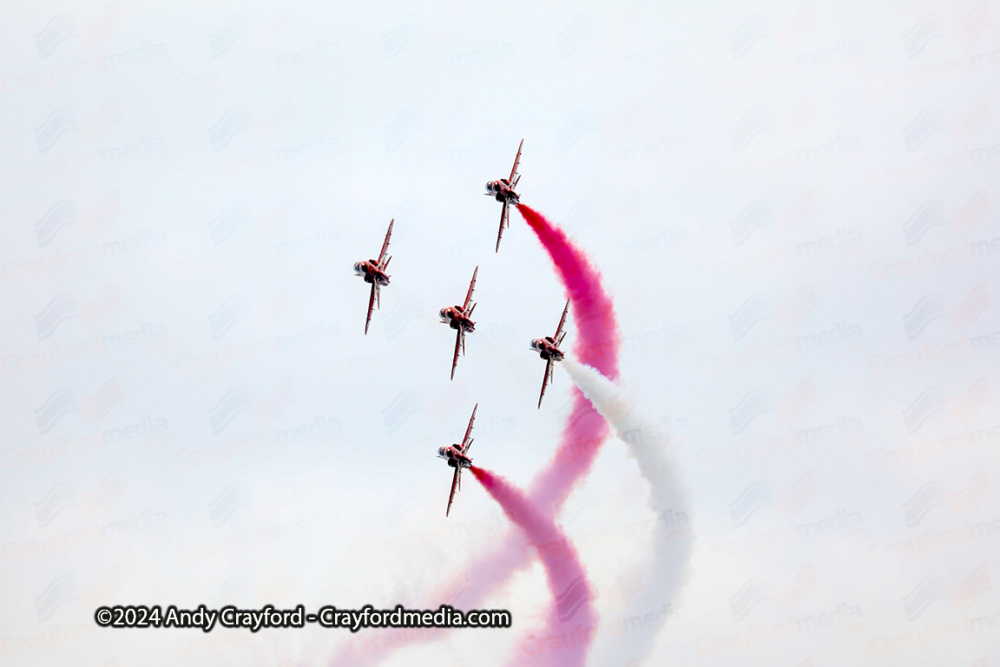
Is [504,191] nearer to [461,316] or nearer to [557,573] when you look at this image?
[461,316]

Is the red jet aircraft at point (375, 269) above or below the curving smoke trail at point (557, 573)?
above

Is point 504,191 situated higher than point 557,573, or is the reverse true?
point 504,191

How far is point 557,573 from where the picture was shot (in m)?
97.3

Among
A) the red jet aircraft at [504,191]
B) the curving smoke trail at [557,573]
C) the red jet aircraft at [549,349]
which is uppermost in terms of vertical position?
the red jet aircraft at [504,191]

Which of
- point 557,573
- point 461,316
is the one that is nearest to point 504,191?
point 461,316

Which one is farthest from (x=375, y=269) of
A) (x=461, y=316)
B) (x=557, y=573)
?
(x=557, y=573)

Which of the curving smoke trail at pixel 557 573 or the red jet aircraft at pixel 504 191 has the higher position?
the red jet aircraft at pixel 504 191

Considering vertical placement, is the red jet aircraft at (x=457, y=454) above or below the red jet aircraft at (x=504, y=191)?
below

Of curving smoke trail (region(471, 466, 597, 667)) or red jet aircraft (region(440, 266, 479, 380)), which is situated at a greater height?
red jet aircraft (region(440, 266, 479, 380))

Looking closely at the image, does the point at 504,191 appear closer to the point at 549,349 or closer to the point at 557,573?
the point at 549,349

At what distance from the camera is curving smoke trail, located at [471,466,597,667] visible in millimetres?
96000

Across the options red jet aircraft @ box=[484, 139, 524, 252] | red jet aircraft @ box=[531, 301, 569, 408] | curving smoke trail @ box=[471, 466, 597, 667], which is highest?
red jet aircraft @ box=[484, 139, 524, 252]

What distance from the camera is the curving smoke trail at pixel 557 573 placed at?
9600cm

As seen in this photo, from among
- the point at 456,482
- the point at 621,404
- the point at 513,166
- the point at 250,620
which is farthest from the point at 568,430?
the point at 250,620
